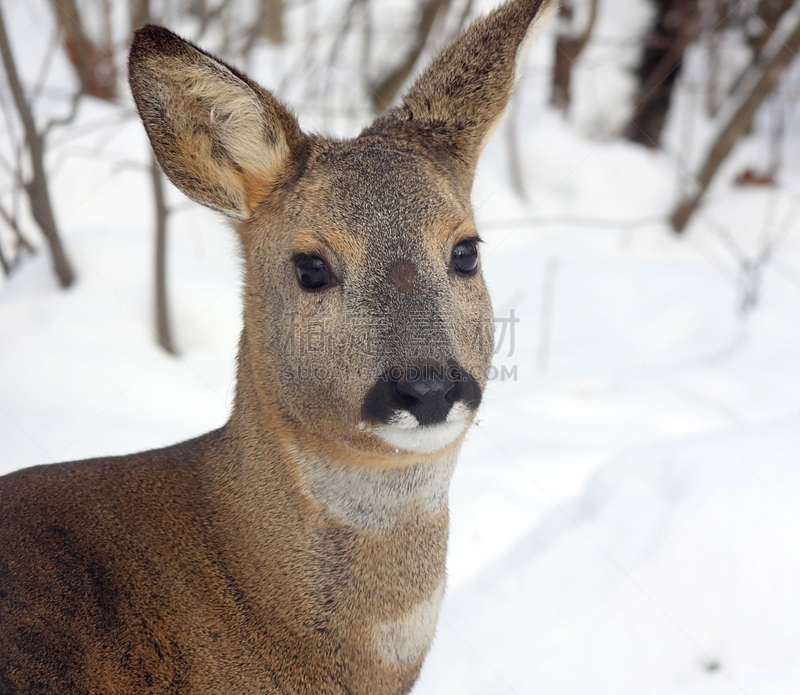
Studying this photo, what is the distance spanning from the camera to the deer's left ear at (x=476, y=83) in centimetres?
320

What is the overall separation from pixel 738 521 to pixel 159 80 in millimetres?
2761

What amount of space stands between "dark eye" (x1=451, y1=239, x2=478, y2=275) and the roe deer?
0.04ft

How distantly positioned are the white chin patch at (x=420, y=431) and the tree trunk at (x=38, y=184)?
4076 mm

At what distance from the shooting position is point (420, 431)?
238 cm

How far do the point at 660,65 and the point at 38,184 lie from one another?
829 centimetres

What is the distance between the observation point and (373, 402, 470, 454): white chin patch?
2.37 m

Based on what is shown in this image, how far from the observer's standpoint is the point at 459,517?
4875 millimetres

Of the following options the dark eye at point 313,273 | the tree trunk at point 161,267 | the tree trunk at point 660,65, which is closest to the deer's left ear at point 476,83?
the dark eye at point 313,273

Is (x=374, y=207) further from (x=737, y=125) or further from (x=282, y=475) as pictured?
(x=737, y=125)

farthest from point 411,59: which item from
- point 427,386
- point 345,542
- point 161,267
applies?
point 427,386

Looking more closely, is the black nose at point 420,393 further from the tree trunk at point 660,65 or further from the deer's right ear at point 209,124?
the tree trunk at point 660,65

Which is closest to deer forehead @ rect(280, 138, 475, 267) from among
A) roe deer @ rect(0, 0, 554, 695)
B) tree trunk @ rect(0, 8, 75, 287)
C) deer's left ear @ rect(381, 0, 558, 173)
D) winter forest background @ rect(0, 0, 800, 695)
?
roe deer @ rect(0, 0, 554, 695)

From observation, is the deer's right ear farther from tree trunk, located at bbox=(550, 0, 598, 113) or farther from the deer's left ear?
tree trunk, located at bbox=(550, 0, 598, 113)

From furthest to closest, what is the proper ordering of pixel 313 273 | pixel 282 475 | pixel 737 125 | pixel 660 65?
pixel 660 65
pixel 737 125
pixel 282 475
pixel 313 273
